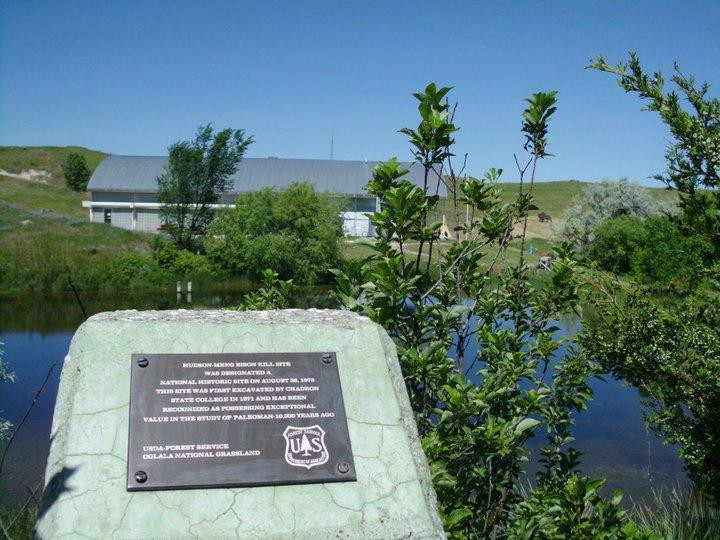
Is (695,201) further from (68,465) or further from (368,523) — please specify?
(68,465)

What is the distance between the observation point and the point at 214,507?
11.7ft

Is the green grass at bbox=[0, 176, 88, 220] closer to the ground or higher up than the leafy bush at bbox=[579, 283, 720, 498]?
closer to the ground

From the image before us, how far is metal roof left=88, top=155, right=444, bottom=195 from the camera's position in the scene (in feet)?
181

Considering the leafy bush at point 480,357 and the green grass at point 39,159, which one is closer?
the leafy bush at point 480,357

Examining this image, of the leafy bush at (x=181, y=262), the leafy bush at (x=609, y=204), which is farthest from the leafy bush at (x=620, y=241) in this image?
the leafy bush at (x=181, y=262)

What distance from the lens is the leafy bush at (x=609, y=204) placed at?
44.8 metres

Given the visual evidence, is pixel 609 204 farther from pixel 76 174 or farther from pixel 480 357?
pixel 76 174

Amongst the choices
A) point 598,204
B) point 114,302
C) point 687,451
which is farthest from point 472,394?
point 598,204

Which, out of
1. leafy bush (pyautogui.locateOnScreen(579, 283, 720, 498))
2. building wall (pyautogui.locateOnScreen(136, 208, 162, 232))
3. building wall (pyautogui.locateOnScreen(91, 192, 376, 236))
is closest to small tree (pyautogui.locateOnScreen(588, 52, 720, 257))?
leafy bush (pyautogui.locateOnScreen(579, 283, 720, 498))

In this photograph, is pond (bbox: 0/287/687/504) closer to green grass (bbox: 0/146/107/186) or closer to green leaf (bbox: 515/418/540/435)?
green leaf (bbox: 515/418/540/435)

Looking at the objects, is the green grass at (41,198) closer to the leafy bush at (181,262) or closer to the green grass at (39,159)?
the green grass at (39,159)

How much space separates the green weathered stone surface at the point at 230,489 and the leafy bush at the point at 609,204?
41.5 m

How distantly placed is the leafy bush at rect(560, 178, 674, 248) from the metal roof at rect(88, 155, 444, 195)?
12.2m

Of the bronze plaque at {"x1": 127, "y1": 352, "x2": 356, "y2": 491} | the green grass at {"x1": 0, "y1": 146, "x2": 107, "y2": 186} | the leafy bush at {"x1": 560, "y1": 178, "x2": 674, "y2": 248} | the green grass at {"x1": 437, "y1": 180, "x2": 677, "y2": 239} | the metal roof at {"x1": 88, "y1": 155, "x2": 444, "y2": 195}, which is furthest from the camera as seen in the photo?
the green grass at {"x1": 0, "y1": 146, "x2": 107, "y2": 186}
